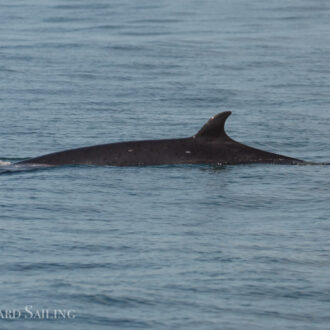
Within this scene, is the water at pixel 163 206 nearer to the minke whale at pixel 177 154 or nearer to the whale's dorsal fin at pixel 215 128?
Answer: the minke whale at pixel 177 154

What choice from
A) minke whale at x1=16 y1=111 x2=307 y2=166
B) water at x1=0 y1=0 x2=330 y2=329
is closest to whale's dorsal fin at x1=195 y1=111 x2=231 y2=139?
minke whale at x1=16 y1=111 x2=307 y2=166

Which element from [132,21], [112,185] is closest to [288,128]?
[112,185]

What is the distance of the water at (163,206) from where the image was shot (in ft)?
25.3

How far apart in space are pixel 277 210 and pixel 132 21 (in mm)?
27386

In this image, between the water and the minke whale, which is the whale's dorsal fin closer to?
the minke whale

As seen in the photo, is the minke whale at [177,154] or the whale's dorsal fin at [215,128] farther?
the minke whale at [177,154]

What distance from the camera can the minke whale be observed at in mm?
13008

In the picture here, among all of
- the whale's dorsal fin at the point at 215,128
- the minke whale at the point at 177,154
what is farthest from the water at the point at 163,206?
the whale's dorsal fin at the point at 215,128

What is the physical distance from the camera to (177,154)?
42.8 feet

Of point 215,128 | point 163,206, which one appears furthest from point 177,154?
point 163,206

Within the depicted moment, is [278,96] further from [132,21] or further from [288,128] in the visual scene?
[132,21]

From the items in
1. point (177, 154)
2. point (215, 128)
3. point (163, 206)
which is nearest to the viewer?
point (163, 206)

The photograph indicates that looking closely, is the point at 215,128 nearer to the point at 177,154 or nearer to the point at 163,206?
the point at 177,154

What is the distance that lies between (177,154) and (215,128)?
611mm
